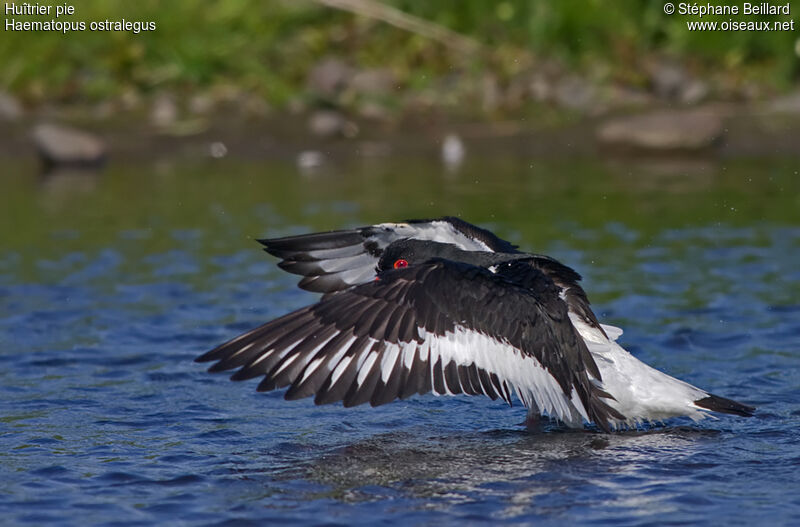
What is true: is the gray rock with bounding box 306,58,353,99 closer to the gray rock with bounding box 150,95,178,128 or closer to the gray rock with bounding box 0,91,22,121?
the gray rock with bounding box 150,95,178,128

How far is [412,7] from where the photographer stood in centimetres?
1638

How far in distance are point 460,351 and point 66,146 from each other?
9.98 meters

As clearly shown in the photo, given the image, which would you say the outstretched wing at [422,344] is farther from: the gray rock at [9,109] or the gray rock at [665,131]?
the gray rock at [9,109]

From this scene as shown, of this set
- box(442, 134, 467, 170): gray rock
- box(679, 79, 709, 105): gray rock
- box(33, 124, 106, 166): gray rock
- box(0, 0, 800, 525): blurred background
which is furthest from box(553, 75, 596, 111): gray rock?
box(33, 124, 106, 166): gray rock

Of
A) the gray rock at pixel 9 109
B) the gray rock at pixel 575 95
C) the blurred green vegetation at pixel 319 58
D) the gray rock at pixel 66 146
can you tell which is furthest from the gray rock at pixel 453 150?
the gray rock at pixel 9 109

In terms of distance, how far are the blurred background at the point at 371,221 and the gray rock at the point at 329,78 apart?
1.4 inches

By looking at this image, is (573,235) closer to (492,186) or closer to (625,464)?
(492,186)

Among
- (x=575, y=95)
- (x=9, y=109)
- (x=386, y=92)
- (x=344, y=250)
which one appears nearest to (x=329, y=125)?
(x=386, y=92)

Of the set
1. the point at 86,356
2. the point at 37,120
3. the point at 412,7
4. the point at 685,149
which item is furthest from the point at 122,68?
the point at 86,356

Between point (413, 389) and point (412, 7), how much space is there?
11525 mm

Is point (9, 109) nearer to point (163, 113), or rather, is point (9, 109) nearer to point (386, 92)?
point (163, 113)

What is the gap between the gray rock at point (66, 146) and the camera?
14430 mm

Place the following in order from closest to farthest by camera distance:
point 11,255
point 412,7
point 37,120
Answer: point 11,255 → point 37,120 → point 412,7

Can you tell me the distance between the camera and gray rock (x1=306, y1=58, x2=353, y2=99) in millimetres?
15773
